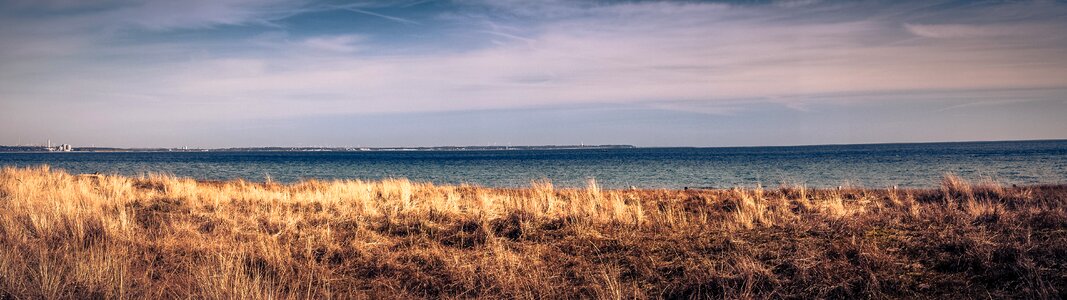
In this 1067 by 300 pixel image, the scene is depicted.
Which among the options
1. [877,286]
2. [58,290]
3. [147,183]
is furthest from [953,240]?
[147,183]

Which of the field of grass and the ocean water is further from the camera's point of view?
the ocean water

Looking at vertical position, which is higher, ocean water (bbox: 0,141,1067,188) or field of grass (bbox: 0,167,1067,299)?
field of grass (bbox: 0,167,1067,299)

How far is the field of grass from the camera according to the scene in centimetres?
641

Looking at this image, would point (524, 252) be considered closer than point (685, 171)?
Yes

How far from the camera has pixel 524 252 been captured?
8609 millimetres

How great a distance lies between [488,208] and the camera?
12.2 meters

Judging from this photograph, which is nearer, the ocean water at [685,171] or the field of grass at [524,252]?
the field of grass at [524,252]

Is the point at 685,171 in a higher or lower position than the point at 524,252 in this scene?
lower

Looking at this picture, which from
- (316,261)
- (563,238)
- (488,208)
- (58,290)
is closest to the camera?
(58,290)

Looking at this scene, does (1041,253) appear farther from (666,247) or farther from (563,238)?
(563,238)

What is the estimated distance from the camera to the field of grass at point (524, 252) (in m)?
6.41

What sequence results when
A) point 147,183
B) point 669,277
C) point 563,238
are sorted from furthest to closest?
point 147,183 → point 563,238 → point 669,277

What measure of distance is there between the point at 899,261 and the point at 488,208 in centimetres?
714

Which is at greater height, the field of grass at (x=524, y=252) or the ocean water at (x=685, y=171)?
the field of grass at (x=524, y=252)
